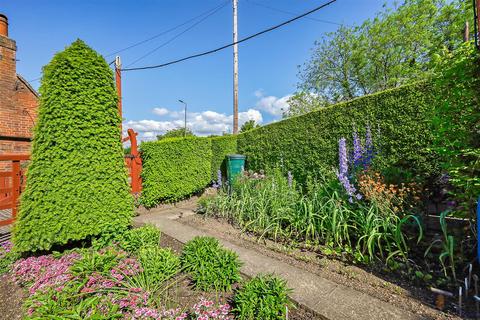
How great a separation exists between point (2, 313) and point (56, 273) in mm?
394

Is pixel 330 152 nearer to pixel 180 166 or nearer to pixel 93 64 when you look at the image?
pixel 180 166

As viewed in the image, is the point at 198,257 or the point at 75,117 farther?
the point at 75,117

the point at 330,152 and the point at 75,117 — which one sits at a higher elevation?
the point at 75,117

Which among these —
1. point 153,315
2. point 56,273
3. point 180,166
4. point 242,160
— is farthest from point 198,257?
point 242,160

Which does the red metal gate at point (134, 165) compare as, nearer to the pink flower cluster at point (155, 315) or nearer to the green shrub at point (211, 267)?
the green shrub at point (211, 267)

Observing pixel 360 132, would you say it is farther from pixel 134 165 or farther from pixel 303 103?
pixel 303 103

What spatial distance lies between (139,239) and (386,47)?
47.7 ft

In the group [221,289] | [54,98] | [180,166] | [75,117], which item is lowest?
[221,289]

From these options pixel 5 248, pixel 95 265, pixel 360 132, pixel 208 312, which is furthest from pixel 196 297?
pixel 360 132

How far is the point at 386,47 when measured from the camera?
11469mm

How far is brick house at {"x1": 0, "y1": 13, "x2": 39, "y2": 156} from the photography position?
687 centimetres

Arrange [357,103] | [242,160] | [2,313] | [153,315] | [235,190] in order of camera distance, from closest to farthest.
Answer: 1. [153,315]
2. [2,313]
3. [357,103]
4. [235,190]
5. [242,160]

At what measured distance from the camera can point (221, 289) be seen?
1.88 metres

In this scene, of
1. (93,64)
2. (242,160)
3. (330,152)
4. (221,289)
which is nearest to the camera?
(221,289)
